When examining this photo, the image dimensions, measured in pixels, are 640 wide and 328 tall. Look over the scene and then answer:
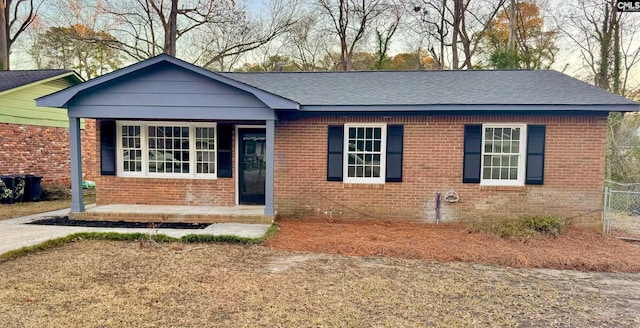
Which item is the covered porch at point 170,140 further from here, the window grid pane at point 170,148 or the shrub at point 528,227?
the shrub at point 528,227

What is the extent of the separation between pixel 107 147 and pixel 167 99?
2407 mm

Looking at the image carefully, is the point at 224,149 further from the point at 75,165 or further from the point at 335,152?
the point at 75,165

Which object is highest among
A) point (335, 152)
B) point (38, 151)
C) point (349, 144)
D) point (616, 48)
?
point (616, 48)

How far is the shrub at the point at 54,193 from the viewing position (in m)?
11.7

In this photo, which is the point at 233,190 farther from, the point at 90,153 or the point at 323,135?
the point at 90,153

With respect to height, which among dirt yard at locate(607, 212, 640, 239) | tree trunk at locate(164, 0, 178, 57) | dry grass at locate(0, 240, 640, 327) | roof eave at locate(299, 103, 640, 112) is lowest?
dry grass at locate(0, 240, 640, 327)

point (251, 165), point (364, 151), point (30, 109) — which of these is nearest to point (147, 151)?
point (251, 165)

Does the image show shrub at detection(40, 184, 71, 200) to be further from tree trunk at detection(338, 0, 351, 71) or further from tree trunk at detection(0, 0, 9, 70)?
tree trunk at detection(338, 0, 351, 71)

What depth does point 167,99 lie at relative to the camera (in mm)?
7730

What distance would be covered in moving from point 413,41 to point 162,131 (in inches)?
767

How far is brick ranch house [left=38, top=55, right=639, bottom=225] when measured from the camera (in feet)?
25.2

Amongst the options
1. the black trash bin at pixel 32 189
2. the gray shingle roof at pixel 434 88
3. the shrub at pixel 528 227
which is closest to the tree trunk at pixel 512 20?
the gray shingle roof at pixel 434 88

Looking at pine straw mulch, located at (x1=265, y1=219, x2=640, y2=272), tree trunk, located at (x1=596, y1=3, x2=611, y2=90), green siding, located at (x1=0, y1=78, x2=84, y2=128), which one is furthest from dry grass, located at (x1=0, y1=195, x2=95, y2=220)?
tree trunk, located at (x1=596, y1=3, x2=611, y2=90)

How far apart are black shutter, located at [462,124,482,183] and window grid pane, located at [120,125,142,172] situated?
745cm
